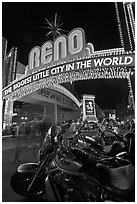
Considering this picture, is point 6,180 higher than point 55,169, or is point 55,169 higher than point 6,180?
point 55,169

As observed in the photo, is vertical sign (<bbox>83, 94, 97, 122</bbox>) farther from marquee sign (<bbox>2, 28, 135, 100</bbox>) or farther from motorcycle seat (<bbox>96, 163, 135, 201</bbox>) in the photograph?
motorcycle seat (<bbox>96, 163, 135, 201</bbox>)

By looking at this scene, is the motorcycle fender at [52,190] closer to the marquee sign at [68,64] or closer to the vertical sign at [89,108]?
the vertical sign at [89,108]

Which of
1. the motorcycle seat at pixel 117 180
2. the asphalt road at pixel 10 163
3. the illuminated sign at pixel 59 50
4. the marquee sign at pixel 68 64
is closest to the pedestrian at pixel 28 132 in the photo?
the asphalt road at pixel 10 163

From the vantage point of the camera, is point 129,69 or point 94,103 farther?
point 94,103

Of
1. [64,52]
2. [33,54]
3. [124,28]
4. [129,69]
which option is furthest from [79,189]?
[124,28]

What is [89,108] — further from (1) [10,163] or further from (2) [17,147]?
(2) [17,147]

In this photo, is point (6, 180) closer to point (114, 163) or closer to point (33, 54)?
point (114, 163)

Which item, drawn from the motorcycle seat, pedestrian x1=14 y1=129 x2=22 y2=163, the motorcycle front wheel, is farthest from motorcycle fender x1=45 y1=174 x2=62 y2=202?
pedestrian x1=14 y1=129 x2=22 y2=163
